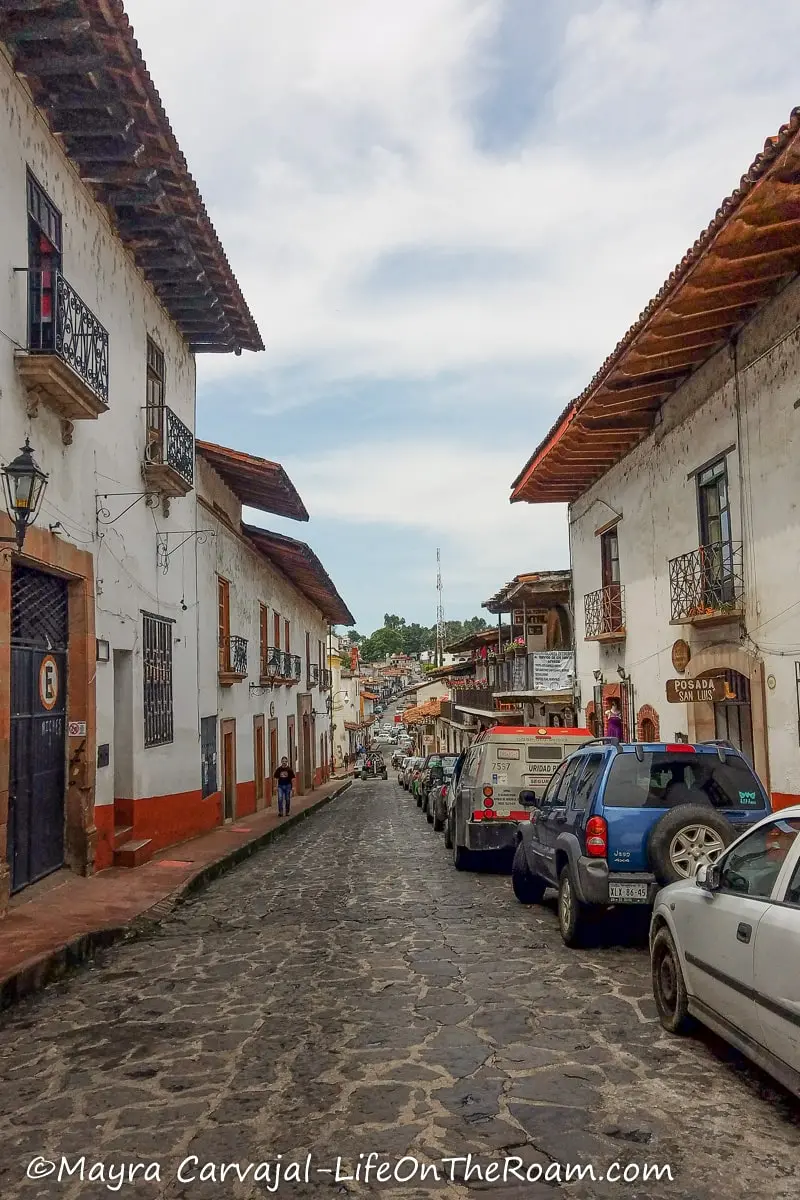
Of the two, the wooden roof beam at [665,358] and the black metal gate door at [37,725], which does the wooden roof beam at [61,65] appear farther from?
the wooden roof beam at [665,358]

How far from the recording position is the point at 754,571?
12609mm

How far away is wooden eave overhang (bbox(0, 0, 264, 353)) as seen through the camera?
27.6 ft

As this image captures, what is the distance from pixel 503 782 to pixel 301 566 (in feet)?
53.0

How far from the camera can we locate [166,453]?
14.0 meters

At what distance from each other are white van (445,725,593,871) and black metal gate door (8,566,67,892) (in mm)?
5191

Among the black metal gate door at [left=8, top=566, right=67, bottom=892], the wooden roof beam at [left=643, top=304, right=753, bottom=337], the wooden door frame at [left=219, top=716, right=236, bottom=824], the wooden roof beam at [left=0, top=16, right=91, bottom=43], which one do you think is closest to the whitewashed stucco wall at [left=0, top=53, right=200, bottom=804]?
the wooden roof beam at [left=0, top=16, right=91, bottom=43]

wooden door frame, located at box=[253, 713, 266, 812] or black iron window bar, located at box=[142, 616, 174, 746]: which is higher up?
black iron window bar, located at box=[142, 616, 174, 746]

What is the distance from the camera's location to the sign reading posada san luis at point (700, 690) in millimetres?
13622

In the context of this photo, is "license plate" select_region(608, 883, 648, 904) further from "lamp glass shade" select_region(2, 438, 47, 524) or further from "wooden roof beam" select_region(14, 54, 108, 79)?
"wooden roof beam" select_region(14, 54, 108, 79)

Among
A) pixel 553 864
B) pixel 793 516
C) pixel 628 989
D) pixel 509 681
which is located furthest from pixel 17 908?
pixel 509 681

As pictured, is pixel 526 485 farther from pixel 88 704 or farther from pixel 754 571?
pixel 88 704

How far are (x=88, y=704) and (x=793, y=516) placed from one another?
336 inches

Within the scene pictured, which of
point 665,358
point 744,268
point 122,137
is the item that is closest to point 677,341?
point 665,358

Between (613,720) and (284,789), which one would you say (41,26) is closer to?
(613,720)
